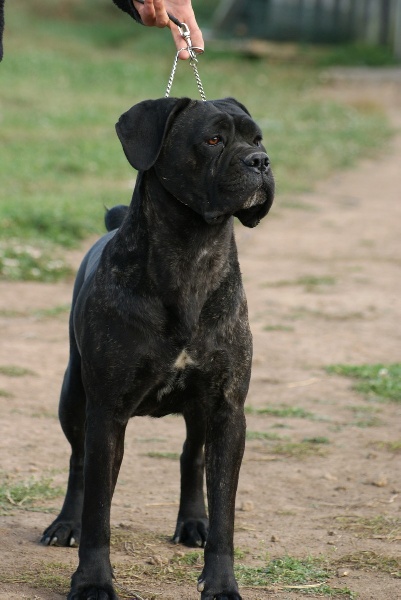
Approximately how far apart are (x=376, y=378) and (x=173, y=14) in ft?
9.99

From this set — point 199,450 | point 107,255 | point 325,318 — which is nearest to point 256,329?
point 325,318

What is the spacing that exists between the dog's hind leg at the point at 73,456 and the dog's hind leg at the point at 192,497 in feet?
1.37

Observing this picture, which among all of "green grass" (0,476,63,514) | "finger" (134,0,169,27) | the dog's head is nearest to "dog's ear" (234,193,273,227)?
the dog's head

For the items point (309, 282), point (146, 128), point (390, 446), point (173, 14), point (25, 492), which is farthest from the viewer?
point (309, 282)

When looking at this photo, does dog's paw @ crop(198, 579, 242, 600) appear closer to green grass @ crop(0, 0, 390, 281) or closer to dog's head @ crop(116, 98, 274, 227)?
dog's head @ crop(116, 98, 274, 227)

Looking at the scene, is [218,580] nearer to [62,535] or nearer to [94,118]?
[62,535]

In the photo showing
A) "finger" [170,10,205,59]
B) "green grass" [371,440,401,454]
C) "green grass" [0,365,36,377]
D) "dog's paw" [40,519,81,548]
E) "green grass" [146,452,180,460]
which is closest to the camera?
"dog's paw" [40,519,81,548]

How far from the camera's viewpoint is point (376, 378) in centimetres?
716

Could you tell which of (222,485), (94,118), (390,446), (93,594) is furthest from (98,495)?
(94,118)

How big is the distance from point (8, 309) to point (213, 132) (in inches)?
194

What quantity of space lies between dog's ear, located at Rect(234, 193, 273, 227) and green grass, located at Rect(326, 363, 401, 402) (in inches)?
117

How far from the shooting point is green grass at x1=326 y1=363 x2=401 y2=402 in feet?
22.7

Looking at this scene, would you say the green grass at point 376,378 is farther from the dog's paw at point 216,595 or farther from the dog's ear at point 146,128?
the dog's ear at point 146,128

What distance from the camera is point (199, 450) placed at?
4684 mm
